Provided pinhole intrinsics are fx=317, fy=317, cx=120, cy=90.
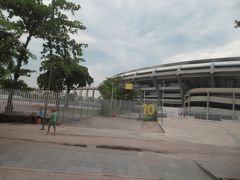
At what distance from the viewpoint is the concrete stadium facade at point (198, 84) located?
9138cm

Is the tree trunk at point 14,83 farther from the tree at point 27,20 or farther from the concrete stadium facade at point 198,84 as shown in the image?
the concrete stadium facade at point 198,84

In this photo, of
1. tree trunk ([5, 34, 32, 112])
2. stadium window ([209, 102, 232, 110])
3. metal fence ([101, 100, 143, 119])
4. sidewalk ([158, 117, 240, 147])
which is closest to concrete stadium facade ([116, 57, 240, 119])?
stadium window ([209, 102, 232, 110])

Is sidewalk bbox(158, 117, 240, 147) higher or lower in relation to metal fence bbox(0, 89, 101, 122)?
lower

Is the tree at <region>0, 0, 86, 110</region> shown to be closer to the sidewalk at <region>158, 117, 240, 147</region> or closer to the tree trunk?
the tree trunk

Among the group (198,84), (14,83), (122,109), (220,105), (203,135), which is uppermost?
(198,84)

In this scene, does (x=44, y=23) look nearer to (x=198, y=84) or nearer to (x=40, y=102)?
(x=40, y=102)


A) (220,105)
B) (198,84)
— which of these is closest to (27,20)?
(220,105)

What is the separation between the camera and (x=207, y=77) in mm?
99875

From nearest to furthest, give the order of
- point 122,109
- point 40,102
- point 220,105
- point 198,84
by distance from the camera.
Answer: point 40,102 → point 122,109 → point 220,105 → point 198,84

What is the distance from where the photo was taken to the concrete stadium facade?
91.4m

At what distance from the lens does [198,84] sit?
11169cm

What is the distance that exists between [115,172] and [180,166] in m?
2.64

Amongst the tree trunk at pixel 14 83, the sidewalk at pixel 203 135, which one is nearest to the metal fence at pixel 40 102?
the tree trunk at pixel 14 83

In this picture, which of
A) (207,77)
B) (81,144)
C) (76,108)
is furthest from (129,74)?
(81,144)
